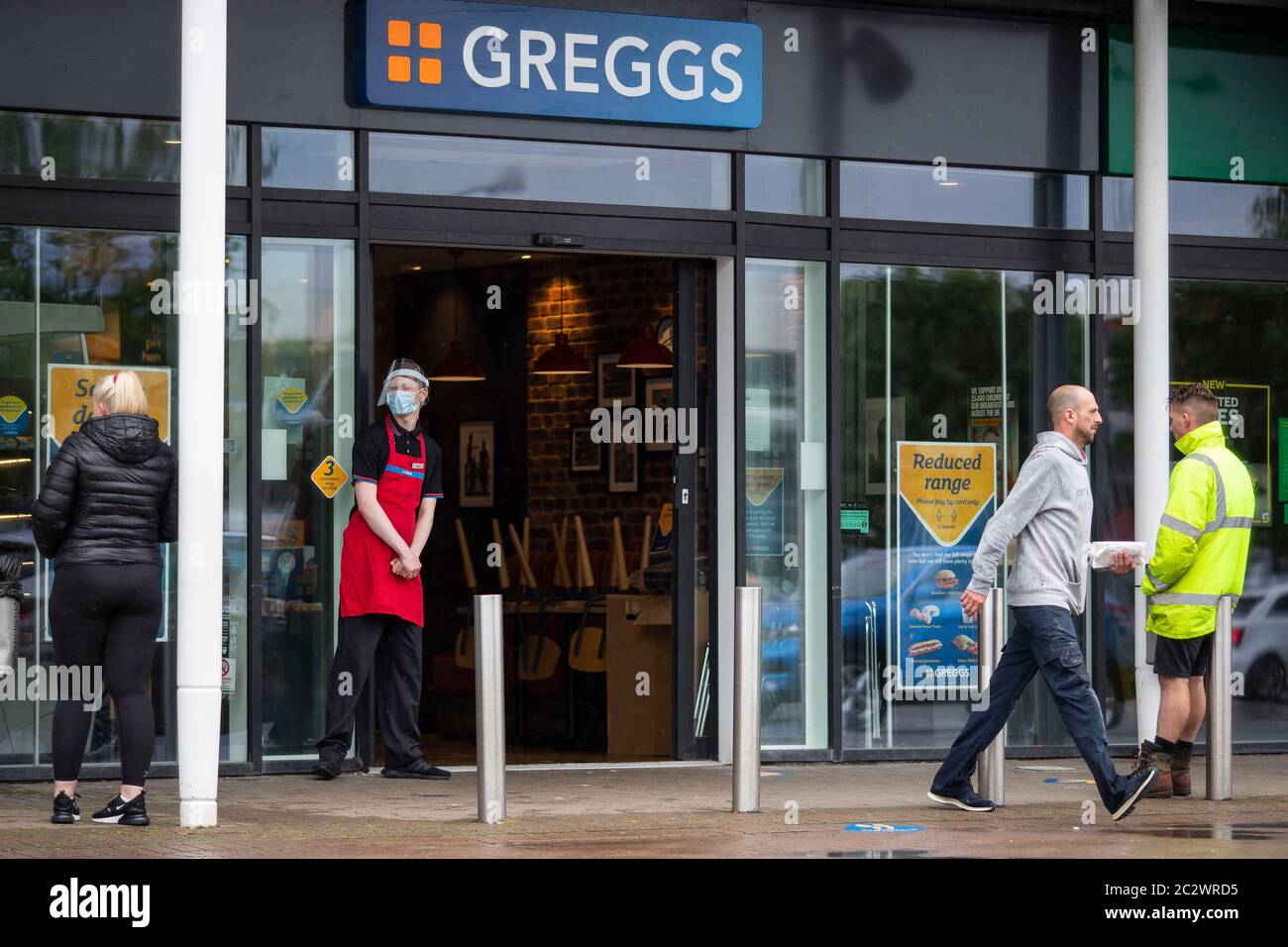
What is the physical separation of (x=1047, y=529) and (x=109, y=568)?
4.09 m

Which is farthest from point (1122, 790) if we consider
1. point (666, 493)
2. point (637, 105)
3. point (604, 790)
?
point (666, 493)

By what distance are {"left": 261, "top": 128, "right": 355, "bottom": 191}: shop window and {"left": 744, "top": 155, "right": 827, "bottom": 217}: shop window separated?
7.60ft

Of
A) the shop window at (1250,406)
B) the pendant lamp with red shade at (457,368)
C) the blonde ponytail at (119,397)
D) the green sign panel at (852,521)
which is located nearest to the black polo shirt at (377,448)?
the blonde ponytail at (119,397)

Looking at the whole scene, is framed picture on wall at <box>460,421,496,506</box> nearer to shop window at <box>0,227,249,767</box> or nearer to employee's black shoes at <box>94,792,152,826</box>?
shop window at <box>0,227,249,767</box>

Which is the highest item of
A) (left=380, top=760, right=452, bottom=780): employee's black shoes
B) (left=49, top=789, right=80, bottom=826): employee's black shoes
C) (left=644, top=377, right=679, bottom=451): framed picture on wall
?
(left=644, top=377, right=679, bottom=451): framed picture on wall

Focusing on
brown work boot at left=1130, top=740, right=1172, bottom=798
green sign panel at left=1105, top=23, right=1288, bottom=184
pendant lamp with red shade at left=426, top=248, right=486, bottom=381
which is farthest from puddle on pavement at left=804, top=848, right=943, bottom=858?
pendant lamp with red shade at left=426, top=248, right=486, bottom=381

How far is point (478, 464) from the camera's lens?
1748 centimetres

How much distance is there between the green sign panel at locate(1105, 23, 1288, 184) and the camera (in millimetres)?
11797

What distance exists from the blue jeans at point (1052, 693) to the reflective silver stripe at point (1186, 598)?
1015 mm

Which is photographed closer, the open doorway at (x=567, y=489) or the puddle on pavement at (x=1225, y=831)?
the puddle on pavement at (x=1225, y=831)

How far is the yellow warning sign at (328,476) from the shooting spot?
10.4 metres

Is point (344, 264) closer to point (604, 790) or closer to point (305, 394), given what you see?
point (305, 394)

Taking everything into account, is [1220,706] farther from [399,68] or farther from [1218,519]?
[399,68]

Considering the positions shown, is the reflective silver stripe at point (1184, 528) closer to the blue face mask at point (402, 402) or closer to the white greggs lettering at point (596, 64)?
the white greggs lettering at point (596, 64)
